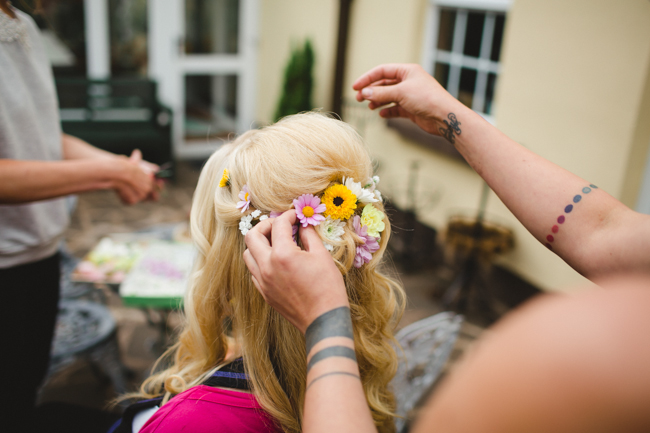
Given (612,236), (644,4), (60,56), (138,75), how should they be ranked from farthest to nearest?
(138,75) < (60,56) < (644,4) < (612,236)

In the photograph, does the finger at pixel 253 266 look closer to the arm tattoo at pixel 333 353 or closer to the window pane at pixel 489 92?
the arm tattoo at pixel 333 353

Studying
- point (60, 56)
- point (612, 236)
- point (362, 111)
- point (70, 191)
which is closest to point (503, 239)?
point (362, 111)

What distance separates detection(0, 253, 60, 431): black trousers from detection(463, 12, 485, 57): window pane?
13.0 feet

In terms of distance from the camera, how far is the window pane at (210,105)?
23.5 feet

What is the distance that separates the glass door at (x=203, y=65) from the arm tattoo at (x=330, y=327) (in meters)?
6.23

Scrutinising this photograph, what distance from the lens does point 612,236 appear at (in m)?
0.95

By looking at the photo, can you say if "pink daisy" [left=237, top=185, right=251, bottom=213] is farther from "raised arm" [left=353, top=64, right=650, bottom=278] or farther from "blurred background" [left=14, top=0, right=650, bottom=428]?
"raised arm" [left=353, top=64, right=650, bottom=278]

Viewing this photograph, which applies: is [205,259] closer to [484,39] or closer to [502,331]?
[502,331]

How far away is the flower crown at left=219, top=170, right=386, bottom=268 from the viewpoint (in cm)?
101

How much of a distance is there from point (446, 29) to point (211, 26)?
3.76 m

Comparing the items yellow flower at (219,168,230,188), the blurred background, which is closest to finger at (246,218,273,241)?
yellow flower at (219,168,230,188)

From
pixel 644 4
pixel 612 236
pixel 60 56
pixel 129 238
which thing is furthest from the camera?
pixel 60 56

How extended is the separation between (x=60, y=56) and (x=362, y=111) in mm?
4090

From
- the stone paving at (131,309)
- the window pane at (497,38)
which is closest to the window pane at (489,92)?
the window pane at (497,38)
